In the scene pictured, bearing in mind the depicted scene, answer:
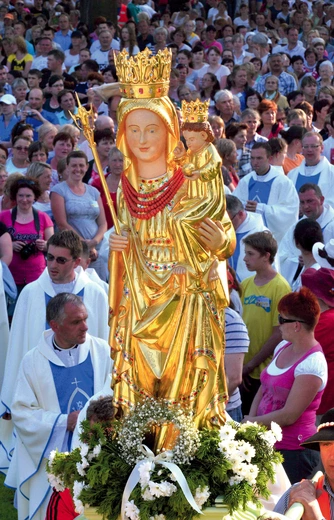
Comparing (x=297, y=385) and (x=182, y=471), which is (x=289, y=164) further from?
(x=182, y=471)

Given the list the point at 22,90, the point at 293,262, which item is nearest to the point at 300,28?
the point at 22,90

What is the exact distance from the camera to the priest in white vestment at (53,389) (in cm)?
650

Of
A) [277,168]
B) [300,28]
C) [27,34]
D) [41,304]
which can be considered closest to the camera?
[41,304]

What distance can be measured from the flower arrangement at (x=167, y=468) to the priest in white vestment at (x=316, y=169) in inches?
271

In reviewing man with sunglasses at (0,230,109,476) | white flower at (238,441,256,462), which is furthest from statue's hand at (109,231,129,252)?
man with sunglasses at (0,230,109,476)

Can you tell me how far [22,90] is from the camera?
45.4ft

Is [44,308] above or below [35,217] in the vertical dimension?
below

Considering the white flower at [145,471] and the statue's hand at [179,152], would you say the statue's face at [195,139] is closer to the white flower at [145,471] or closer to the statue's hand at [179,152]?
the statue's hand at [179,152]

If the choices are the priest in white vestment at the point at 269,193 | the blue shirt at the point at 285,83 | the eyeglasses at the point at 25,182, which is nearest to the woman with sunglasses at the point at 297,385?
the eyeglasses at the point at 25,182

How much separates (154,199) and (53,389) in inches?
98.5

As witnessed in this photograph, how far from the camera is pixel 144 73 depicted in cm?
435

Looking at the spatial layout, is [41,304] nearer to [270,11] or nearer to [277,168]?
[277,168]

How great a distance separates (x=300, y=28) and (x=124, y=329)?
17827 millimetres

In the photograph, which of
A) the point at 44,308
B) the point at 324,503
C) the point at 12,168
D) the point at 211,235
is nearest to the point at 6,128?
the point at 12,168
